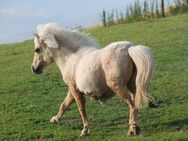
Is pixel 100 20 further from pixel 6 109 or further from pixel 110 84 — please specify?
pixel 110 84

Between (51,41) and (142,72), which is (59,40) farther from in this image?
(142,72)

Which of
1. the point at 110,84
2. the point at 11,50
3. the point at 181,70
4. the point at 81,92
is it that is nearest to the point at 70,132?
the point at 81,92

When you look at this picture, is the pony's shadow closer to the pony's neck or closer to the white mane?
the white mane

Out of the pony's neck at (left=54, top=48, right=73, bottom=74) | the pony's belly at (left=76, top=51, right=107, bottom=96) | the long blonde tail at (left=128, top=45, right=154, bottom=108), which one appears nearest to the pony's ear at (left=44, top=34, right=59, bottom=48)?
the pony's neck at (left=54, top=48, right=73, bottom=74)

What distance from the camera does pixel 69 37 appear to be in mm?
10414

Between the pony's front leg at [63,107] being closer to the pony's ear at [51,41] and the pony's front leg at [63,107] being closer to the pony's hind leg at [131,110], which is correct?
the pony's ear at [51,41]

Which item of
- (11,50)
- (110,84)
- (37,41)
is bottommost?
(11,50)

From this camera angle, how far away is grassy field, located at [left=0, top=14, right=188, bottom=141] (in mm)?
9969

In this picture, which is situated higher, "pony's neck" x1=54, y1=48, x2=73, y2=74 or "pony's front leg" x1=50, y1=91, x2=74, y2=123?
"pony's neck" x1=54, y1=48, x2=73, y2=74

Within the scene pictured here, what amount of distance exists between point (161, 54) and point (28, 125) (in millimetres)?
9308

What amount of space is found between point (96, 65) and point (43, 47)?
1.61 metres

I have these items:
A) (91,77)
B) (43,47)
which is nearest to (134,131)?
(91,77)

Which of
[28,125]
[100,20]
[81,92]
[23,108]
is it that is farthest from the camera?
[100,20]

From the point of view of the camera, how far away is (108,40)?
24766 millimetres
